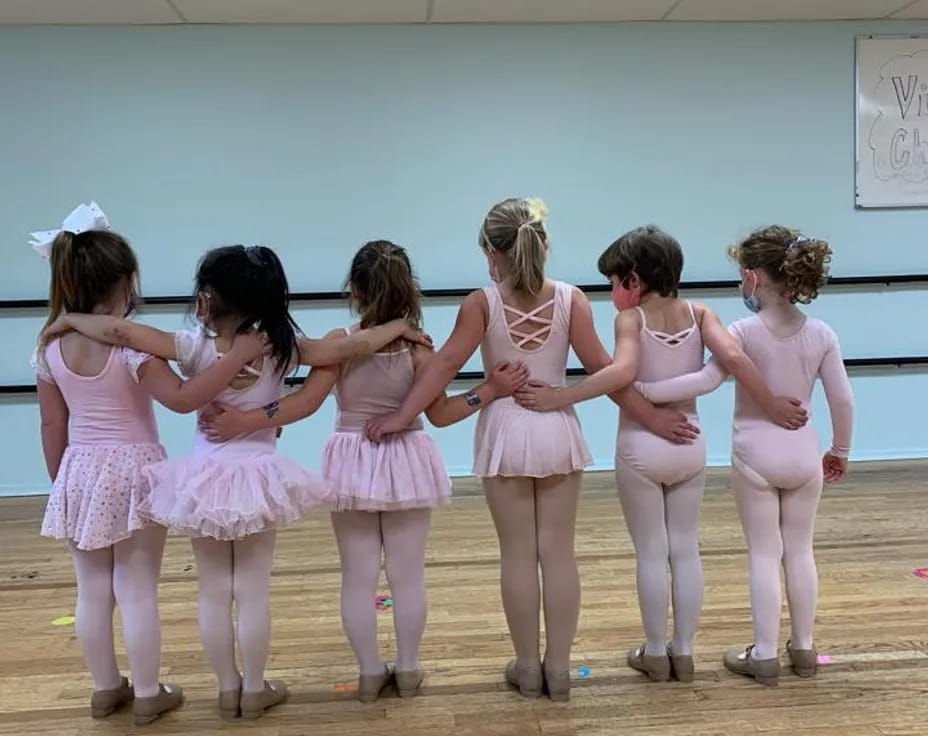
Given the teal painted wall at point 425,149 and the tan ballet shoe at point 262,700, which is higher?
the teal painted wall at point 425,149

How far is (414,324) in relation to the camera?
1912 mm

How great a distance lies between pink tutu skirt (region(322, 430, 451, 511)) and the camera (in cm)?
184

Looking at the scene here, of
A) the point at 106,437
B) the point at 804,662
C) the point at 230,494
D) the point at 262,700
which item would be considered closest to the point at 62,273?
the point at 106,437

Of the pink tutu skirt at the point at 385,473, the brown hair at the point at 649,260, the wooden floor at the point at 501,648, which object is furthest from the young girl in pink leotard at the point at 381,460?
the brown hair at the point at 649,260

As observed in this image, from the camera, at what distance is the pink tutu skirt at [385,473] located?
6.05 feet

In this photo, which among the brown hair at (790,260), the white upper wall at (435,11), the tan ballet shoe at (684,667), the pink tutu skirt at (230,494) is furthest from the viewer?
the white upper wall at (435,11)

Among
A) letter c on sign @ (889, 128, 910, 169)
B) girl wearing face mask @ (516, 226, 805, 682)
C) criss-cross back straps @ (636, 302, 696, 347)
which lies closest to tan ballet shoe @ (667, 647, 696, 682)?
girl wearing face mask @ (516, 226, 805, 682)

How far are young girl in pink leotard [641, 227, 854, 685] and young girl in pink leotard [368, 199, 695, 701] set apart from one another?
19 cm

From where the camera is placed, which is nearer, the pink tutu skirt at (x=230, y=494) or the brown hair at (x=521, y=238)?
the pink tutu skirt at (x=230, y=494)

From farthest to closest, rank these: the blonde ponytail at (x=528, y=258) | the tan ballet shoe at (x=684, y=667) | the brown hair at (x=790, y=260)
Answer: the tan ballet shoe at (x=684, y=667)
the brown hair at (x=790, y=260)
the blonde ponytail at (x=528, y=258)

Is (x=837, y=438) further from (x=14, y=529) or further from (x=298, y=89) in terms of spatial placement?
(x=14, y=529)

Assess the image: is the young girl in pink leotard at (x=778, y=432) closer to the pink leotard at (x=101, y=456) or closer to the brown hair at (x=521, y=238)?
the brown hair at (x=521, y=238)

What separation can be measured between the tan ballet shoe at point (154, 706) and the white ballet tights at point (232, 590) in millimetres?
180

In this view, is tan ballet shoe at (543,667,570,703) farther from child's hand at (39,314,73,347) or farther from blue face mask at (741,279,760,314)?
child's hand at (39,314,73,347)
